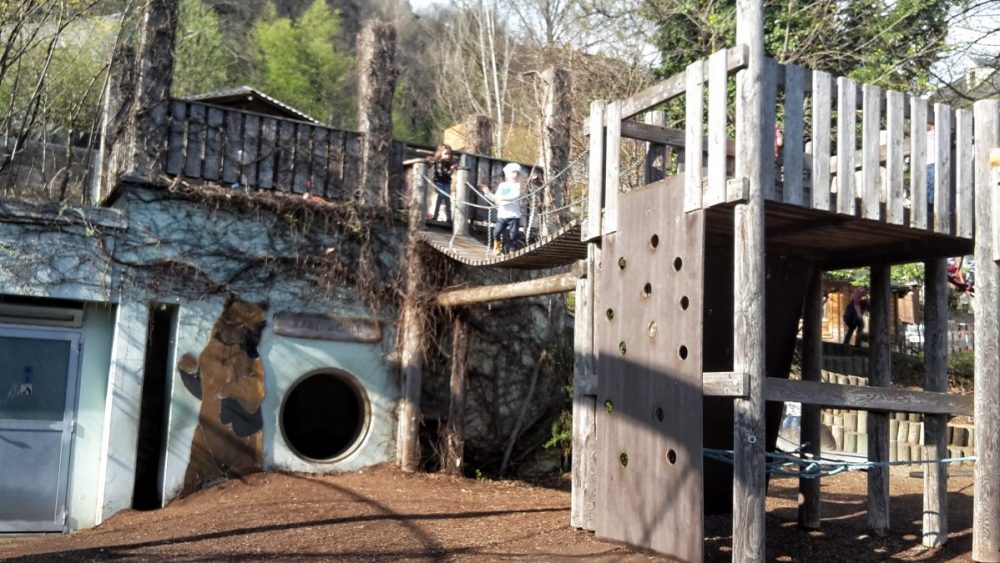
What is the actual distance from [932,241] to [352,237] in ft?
22.1

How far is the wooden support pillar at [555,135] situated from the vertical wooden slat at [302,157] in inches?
113

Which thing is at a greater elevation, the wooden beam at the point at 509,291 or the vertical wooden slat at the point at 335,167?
the vertical wooden slat at the point at 335,167

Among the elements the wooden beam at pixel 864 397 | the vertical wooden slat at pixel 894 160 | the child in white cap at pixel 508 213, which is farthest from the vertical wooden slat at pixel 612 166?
the child in white cap at pixel 508 213

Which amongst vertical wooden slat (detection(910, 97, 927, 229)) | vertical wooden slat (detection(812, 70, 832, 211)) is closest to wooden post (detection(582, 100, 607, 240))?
vertical wooden slat (detection(812, 70, 832, 211))

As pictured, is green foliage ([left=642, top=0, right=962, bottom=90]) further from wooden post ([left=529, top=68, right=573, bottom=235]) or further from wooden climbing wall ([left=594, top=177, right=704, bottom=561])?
wooden climbing wall ([left=594, top=177, right=704, bottom=561])

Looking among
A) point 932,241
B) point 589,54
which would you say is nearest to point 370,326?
point 932,241

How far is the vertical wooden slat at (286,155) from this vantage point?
12234mm

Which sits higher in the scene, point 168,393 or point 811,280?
point 811,280

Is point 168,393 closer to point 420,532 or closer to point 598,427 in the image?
point 420,532

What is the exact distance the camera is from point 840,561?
8.26 meters

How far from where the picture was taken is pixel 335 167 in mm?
12578

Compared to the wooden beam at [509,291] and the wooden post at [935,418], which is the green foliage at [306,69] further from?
the wooden post at [935,418]

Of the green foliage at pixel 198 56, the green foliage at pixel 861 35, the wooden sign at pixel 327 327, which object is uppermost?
the green foliage at pixel 198 56

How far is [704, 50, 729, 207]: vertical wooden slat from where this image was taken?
7.01m
